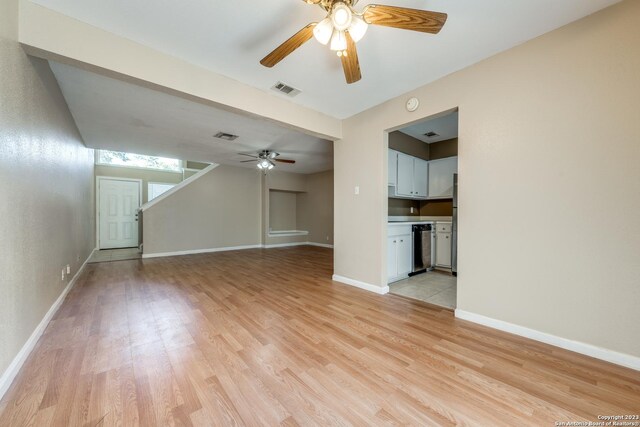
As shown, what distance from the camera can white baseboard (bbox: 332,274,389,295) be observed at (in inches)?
126

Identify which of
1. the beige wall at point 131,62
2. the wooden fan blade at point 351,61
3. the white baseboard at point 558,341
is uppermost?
the beige wall at point 131,62

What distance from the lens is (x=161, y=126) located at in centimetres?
393

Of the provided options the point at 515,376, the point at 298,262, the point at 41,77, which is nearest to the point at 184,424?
the point at 515,376

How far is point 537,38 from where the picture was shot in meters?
2.00

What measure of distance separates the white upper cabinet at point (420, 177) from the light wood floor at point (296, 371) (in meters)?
2.58

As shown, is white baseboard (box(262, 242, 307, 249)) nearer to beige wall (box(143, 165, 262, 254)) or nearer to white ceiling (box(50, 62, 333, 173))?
beige wall (box(143, 165, 262, 254))

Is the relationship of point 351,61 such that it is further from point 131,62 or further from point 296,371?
point 296,371

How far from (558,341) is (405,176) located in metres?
2.98

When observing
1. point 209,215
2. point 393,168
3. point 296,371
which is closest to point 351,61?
point 296,371

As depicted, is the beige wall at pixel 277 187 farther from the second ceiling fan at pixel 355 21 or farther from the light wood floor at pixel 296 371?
the second ceiling fan at pixel 355 21

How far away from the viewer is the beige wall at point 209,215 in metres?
5.97

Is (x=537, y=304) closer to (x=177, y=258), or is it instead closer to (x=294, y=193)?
(x=177, y=258)

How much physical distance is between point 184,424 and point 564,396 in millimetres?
2152

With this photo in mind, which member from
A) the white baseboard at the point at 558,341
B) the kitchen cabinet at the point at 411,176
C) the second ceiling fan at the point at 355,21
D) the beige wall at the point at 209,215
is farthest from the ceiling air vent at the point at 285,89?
the beige wall at the point at 209,215
